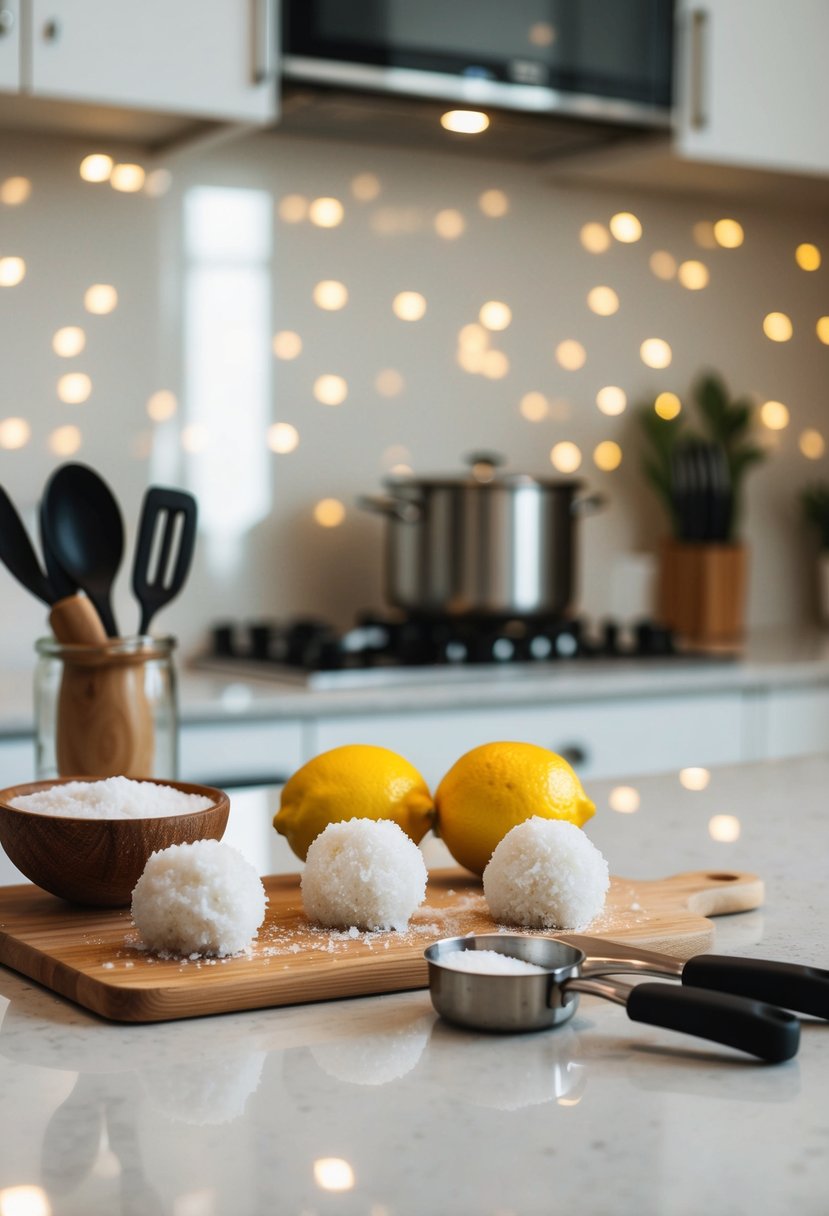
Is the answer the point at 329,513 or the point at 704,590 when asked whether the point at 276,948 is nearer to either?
the point at 329,513

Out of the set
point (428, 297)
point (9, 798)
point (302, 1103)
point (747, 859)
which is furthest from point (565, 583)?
point (302, 1103)

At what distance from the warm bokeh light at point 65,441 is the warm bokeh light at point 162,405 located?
13 centimetres

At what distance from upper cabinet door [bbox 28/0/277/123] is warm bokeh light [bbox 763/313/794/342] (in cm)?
145

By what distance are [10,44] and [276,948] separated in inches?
64.3

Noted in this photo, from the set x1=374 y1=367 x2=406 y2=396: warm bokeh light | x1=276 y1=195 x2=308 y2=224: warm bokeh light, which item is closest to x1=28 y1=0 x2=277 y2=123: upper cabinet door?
x1=276 y1=195 x2=308 y2=224: warm bokeh light

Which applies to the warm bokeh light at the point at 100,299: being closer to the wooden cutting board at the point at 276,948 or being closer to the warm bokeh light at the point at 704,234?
the warm bokeh light at the point at 704,234

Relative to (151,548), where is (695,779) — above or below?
below

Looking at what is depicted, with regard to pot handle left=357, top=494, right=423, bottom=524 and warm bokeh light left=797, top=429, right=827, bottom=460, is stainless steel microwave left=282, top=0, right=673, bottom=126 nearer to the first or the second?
pot handle left=357, top=494, right=423, bottom=524

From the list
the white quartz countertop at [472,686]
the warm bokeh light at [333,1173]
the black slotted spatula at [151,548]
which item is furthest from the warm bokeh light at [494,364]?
the warm bokeh light at [333,1173]

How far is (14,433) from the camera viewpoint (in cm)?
247

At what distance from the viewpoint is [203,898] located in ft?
2.49

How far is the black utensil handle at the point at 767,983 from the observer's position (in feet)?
2.39

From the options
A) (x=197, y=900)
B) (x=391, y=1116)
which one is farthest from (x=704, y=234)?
(x=391, y=1116)

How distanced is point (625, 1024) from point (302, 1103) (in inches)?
7.2
